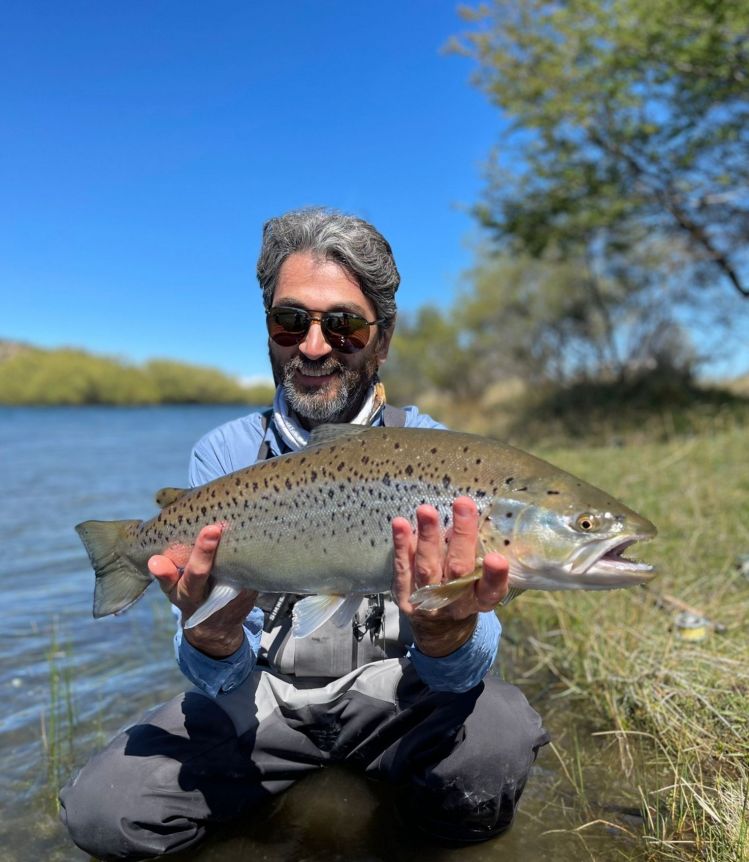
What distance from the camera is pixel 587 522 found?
8.11 ft

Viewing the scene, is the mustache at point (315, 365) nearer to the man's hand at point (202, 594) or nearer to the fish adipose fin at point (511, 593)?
the man's hand at point (202, 594)

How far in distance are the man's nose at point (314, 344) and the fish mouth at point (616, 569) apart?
5.46 feet

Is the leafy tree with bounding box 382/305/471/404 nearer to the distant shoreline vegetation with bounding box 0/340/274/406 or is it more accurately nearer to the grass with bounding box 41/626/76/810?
the grass with bounding box 41/626/76/810

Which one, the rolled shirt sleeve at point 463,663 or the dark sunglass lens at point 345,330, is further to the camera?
the dark sunglass lens at point 345,330

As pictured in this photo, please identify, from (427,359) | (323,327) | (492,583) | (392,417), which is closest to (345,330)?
(323,327)

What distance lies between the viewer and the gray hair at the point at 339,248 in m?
3.55

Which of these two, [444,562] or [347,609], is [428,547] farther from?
[347,609]

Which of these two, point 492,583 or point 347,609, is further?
point 347,609

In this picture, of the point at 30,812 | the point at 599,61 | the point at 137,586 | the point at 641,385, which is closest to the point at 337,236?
the point at 137,586

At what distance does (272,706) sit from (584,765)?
163cm

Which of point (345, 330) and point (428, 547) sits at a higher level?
point (345, 330)

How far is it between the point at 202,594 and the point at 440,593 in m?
1.03

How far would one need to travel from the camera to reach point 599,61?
14250mm

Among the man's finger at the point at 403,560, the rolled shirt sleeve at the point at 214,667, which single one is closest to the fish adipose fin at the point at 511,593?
the man's finger at the point at 403,560
